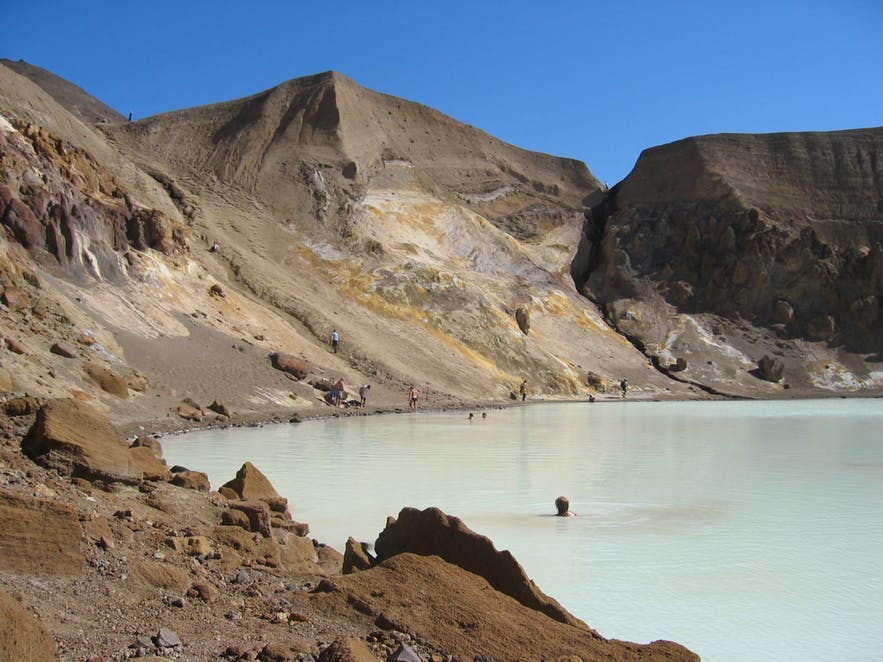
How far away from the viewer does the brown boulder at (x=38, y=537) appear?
488 centimetres

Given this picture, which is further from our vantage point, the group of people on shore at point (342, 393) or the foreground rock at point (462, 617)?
the group of people on shore at point (342, 393)

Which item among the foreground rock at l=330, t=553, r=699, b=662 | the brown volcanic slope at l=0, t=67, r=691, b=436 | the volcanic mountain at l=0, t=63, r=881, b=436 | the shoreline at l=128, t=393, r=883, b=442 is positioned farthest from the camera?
the volcanic mountain at l=0, t=63, r=881, b=436

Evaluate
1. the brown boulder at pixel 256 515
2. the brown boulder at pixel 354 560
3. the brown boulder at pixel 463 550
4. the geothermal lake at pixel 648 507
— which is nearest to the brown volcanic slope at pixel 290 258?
the geothermal lake at pixel 648 507

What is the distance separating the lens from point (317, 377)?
2752cm

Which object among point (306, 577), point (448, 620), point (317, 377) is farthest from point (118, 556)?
point (317, 377)

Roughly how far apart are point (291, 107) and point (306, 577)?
151 feet

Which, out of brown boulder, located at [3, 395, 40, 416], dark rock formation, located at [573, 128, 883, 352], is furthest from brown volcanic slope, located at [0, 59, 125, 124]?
brown boulder, located at [3, 395, 40, 416]

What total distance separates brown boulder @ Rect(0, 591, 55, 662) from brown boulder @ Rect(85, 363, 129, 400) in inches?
658

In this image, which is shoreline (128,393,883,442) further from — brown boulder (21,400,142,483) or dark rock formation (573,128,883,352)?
dark rock formation (573,128,883,352)

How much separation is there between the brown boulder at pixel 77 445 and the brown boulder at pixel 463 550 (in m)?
2.72

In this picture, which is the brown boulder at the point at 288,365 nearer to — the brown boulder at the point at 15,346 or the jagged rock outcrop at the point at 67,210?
the jagged rock outcrop at the point at 67,210

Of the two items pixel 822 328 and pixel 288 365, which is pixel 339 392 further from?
pixel 822 328

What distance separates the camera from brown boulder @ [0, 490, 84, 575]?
4883 mm

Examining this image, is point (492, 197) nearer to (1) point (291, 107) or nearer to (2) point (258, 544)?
(1) point (291, 107)
